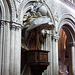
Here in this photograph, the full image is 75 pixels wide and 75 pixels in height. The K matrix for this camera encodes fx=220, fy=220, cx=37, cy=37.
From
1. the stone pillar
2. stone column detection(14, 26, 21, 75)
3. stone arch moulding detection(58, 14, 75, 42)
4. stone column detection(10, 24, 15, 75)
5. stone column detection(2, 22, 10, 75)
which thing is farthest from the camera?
stone arch moulding detection(58, 14, 75, 42)

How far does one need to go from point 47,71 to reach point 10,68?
3.17m

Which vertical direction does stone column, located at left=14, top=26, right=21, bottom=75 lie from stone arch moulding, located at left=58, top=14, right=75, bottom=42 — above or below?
below

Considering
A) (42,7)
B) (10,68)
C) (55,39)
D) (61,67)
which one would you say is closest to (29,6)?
(42,7)

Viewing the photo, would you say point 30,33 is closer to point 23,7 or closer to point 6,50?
point 23,7

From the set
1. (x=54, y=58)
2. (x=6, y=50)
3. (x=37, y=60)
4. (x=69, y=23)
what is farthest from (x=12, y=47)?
(x=69, y=23)

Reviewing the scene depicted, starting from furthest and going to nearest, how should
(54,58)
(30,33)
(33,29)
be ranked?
(54,58) < (30,33) < (33,29)

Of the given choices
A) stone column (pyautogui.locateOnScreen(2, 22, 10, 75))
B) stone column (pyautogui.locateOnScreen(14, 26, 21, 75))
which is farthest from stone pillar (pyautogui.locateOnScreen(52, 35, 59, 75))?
stone column (pyautogui.locateOnScreen(2, 22, 10, 75))

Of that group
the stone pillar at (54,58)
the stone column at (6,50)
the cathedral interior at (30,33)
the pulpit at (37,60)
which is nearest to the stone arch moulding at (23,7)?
the cathedral interior at (30,33)

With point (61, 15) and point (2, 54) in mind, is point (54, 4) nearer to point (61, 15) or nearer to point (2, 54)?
point (61, 15)

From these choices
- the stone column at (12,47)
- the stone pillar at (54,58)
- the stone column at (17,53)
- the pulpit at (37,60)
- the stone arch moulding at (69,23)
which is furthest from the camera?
the stone arch moulding at (69,23)

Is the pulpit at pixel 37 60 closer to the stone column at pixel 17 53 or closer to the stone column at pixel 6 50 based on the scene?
the stone column at pixel 17 53

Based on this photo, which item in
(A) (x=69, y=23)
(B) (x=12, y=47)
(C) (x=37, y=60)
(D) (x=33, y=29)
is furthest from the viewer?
(A) (x=69, y=23)

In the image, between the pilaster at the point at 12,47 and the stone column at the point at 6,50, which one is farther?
the pilaster at the point at 12,47

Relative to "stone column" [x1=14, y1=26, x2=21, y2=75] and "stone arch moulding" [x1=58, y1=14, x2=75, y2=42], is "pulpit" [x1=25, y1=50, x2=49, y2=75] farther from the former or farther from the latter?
"stone arch moulding" [x1=58, y1=14, x2=75, y2=42]
